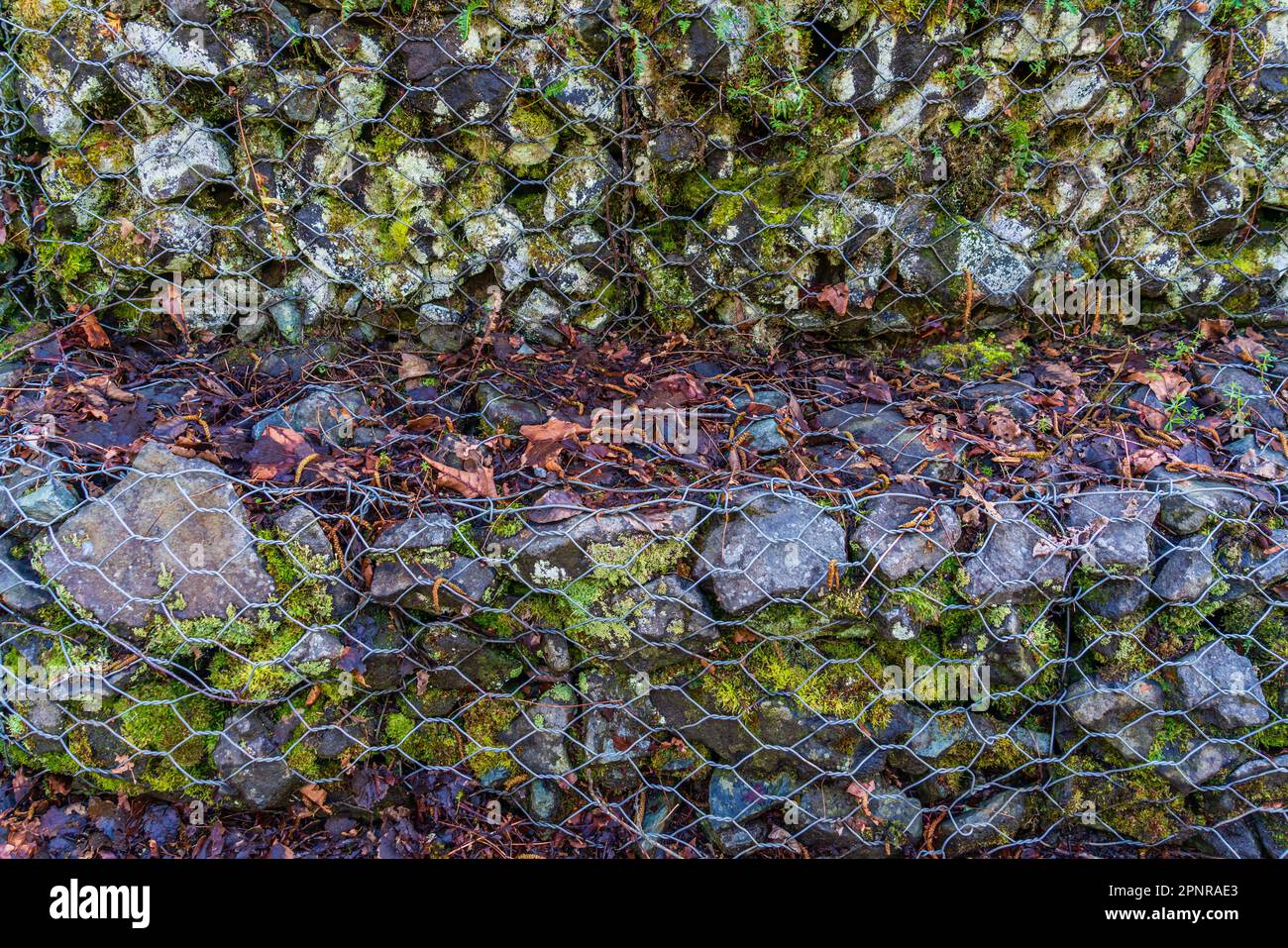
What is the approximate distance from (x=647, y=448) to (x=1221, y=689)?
92.8 inches

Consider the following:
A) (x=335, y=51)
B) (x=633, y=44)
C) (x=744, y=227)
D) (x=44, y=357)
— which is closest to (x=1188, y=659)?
(x=744, y=227)

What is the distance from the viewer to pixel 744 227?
3588 mm

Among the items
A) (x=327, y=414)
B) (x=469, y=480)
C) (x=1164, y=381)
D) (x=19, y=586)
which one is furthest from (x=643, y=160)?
(x=19, y=586)

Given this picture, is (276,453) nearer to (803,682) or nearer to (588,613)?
(588,613)

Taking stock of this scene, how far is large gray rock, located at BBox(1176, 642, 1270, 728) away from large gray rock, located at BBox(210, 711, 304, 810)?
341 cm

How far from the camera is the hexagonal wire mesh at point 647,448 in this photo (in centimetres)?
285

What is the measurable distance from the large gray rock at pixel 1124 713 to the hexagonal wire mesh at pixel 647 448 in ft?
0.05

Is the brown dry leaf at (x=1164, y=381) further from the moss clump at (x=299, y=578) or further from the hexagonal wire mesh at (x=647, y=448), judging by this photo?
the moss clump at (x=299, y=578)

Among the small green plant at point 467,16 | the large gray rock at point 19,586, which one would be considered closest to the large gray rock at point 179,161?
the small green plant at point 467,16

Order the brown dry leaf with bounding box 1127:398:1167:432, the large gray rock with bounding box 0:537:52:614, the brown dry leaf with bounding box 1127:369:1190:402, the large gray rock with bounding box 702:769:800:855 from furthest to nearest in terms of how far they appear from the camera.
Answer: the brown dry leaf with bounding box 1127:369:1190:402, the brown dry leaf with bounding box 1127:398:1167:432, the large gray rock with bounding box 702:769:800:855, the large gray rock with bounding box 0:537:52:614

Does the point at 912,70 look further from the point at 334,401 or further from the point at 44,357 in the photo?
the point at 44,357

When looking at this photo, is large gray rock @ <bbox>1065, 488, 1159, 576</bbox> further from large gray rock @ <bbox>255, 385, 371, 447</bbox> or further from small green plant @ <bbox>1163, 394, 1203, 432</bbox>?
large gray rock @ <bbox>255, 385, 371, 447</bbox>

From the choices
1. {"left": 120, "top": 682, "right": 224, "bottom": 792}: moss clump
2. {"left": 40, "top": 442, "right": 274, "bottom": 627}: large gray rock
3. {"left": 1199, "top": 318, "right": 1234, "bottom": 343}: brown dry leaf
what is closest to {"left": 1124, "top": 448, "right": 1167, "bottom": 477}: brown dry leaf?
{"left": 1199, "top": 318, "right": 1234, "bottom": 343}: brown dry leaf

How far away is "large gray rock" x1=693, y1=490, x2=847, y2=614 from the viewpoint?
283 centimetres
